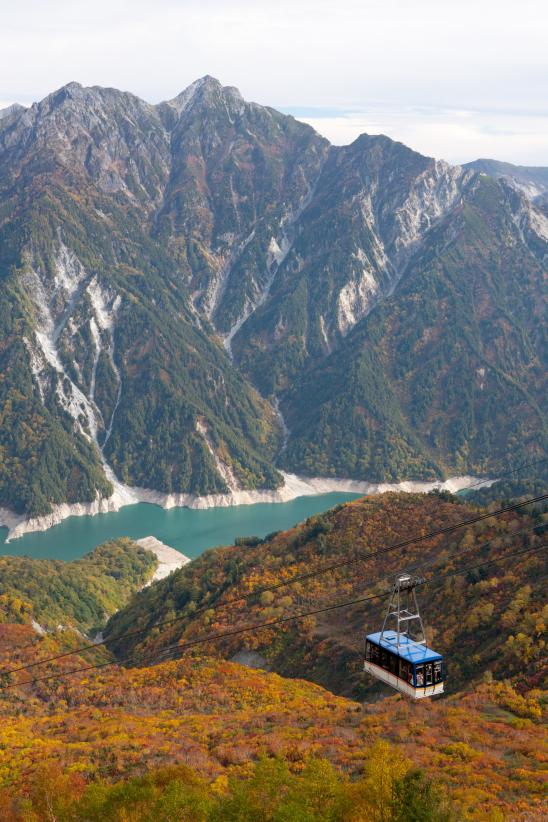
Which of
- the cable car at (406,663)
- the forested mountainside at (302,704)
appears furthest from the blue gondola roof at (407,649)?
the forested mountainside at (302,704)

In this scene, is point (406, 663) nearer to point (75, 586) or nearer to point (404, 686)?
point (404, 686)

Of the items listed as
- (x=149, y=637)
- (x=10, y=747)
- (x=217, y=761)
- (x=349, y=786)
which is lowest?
(x=149, y=637)

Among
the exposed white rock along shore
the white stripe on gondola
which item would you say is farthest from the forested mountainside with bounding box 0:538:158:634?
the white stripe on gondola

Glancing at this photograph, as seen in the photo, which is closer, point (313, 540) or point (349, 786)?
point (349, 786)

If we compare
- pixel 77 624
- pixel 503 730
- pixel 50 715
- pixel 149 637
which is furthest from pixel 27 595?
pixel 503 730

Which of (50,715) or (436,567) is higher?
(436,567)

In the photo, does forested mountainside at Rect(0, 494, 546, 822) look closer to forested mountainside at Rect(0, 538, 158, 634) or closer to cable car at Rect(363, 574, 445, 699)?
cable car at Rect(363, 574, 445, 699)

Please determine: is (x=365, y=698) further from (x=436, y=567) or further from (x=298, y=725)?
(x=436, y=567)
